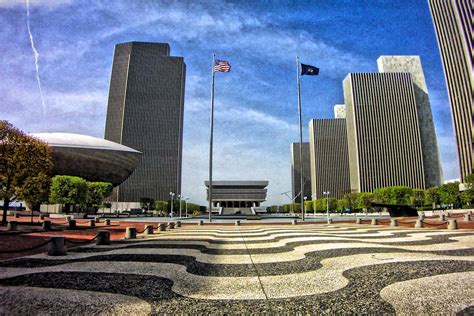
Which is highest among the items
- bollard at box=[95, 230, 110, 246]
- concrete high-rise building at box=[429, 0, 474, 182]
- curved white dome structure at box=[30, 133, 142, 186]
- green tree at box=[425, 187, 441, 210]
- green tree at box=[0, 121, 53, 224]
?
concrete high-rise building at box=[429, 0, 474, 182]

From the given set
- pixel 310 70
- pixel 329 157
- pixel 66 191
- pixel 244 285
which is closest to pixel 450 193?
pixel 310 70

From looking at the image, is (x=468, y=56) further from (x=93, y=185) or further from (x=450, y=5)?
(x=93, y=185)

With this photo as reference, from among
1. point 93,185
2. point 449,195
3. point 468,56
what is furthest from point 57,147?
point 468,56

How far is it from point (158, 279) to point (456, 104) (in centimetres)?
12220

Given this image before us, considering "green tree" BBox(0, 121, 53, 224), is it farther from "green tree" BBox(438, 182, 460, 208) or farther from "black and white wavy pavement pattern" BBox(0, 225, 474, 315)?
"green tree" BBox(438, 182, 460, 208)

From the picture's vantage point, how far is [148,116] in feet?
530

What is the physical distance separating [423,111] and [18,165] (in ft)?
556

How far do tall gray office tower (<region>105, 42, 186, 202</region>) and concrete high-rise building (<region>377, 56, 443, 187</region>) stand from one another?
390 feet

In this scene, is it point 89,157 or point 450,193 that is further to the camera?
point 89,157

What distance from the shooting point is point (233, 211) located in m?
134

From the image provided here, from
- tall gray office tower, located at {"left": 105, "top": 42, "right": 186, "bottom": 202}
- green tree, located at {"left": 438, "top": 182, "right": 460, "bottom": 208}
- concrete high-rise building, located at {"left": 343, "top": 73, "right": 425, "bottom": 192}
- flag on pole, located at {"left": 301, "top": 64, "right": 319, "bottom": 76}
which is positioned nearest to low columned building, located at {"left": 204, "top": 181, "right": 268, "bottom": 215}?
tall gray office tower, located at {"left": 105, "top": 42, "right": 186, "bottom": 202}

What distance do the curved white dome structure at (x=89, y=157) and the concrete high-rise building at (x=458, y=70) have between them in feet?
368

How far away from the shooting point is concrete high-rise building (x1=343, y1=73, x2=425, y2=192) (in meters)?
141

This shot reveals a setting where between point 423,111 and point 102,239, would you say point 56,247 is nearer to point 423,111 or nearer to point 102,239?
point 102,239
